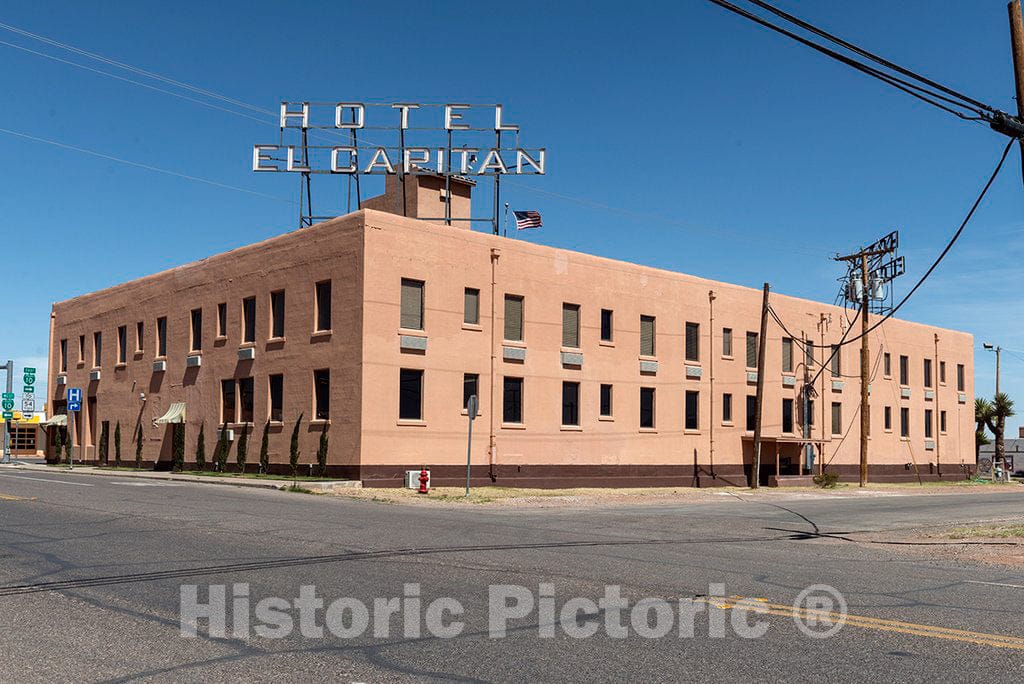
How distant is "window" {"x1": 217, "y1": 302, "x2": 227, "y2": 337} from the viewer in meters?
38.3

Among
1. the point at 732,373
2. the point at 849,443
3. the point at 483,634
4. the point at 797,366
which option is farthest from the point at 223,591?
the point at 849,443

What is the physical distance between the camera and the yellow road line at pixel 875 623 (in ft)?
25.2

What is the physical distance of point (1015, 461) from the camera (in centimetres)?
8806

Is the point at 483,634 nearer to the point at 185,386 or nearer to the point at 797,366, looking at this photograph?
the point at 185,386

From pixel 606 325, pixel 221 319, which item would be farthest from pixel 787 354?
pixel 221 319

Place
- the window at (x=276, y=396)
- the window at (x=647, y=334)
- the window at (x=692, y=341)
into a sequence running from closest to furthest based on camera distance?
1. the window at (x=276, y=396)
2. the window at (x=647, y=334)
3. the window at (x=692, y=341)

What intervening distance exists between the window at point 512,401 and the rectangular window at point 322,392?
3.98 metres

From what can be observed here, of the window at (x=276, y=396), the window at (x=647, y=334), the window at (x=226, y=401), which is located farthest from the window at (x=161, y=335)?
the window at (x=647, y=334)

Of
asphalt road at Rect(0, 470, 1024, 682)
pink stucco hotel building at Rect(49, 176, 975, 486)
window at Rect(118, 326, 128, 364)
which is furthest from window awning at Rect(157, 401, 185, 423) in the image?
asphalt road at Rect(0, 470, 1024, 682)

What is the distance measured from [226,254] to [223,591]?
30957 mm

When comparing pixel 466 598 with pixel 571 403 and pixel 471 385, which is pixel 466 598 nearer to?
pixel 471 385

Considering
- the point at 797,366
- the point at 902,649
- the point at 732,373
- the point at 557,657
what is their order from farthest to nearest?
the point at 797,366 → the point at 732,373 → the point at 902,649 → the point at 557,657

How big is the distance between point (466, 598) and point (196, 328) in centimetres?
3362

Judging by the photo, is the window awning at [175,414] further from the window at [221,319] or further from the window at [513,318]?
the window at [513,318]
